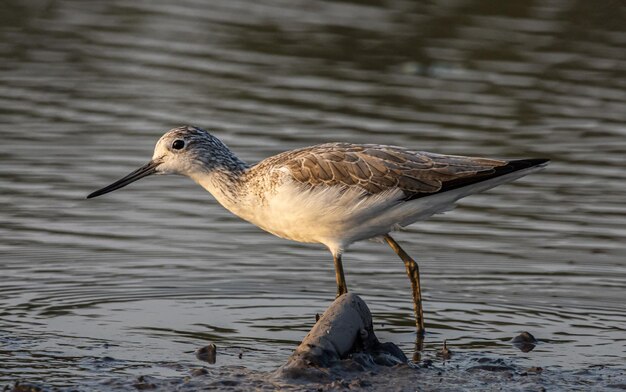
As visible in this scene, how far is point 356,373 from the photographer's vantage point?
9.78m

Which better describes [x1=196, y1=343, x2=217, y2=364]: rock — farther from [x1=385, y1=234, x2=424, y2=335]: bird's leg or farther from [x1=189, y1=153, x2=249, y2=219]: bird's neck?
[x1=385, y1=234, x2=424, y2=335]: bird's leg

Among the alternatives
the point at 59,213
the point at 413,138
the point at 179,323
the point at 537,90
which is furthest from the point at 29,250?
the point at 537,90

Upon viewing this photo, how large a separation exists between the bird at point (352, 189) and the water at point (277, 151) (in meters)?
0.76

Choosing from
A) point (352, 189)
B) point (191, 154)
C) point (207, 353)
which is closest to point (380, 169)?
point (352, 189)

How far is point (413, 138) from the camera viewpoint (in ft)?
54.9

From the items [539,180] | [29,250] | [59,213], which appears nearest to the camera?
[29,250]

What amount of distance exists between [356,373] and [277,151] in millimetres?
6557

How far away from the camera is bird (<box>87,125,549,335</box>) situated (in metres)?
11.2

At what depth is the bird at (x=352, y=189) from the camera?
11227 millimetres

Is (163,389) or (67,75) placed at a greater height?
(67,75)

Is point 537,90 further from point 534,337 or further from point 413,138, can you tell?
point 534,337

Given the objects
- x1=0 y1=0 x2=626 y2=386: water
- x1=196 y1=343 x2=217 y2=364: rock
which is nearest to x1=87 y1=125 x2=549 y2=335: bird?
x1=0 y1=0 x2=626 y2=386: water

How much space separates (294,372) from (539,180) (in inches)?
269

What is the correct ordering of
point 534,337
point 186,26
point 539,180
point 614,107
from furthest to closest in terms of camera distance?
point 186,26, point 614,107, point 539,180, point 534,337
